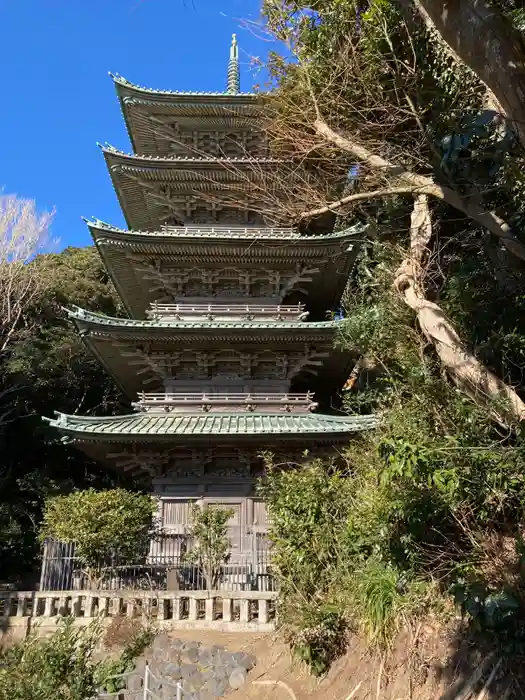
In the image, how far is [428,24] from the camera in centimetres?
743

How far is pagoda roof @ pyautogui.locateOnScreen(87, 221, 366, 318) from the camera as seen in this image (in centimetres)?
1337

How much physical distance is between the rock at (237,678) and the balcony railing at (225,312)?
8.15 metres

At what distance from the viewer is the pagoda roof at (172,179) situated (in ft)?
45.9

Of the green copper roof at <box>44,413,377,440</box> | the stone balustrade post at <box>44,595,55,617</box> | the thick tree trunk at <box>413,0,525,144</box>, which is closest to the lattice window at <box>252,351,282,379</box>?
the green copper roof at <box>44,413,377,440</box>

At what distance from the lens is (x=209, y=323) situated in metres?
13.2

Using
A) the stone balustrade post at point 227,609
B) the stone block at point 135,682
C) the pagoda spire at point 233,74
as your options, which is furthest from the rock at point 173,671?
the pagoda spire at point 233,74

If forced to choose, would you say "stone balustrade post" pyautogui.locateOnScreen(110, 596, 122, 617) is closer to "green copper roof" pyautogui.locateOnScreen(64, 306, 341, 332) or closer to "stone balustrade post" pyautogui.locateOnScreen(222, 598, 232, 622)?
"stone balustrade post" pyautogui.locateOnScreen(222, 598, 232, 622)

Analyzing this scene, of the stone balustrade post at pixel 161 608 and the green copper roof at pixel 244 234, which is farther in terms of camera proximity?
the green copper roof at pixel 244 234

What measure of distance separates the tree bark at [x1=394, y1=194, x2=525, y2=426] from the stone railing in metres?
4.89

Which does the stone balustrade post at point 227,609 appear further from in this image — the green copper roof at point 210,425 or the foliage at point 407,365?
the green copper roof at point 210,425

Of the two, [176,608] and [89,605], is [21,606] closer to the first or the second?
[89,605]

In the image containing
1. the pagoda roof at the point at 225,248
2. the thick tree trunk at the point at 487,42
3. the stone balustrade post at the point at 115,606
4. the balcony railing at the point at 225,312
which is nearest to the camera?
the thick tree trunk at the point at 487,42

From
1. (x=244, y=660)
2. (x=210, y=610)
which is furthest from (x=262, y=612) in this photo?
(x=244, y=660)

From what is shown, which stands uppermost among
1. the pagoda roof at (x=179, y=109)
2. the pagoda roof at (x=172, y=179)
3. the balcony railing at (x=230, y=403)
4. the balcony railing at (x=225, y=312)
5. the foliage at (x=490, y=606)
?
the pagoda roof at (x=179, y=109)
